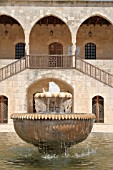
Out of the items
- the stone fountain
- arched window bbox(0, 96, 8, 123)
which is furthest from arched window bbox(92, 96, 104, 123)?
→ the stone fountain

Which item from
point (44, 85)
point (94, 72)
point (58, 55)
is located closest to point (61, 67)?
point (58, 55)

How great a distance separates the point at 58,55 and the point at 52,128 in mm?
12981

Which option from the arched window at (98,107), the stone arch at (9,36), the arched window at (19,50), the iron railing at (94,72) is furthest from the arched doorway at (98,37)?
the arched window at (98,107)

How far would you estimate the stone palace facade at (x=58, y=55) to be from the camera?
21000 mm

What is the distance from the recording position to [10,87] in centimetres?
2097

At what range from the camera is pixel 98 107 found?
21406 millimetres

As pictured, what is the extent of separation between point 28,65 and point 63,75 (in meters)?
2.09

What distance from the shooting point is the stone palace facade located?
21.0m

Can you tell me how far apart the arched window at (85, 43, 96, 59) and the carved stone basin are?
16594 mm

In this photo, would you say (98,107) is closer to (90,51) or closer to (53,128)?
(90,51)

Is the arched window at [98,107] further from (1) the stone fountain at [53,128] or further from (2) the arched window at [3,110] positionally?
(1) the stone fountain at [53,128]

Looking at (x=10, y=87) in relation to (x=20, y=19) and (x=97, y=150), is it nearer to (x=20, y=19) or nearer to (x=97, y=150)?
(x=20, y=19)

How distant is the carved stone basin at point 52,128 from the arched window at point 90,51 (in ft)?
54.4


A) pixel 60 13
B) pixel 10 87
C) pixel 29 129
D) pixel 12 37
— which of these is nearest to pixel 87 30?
pixel 60 13
